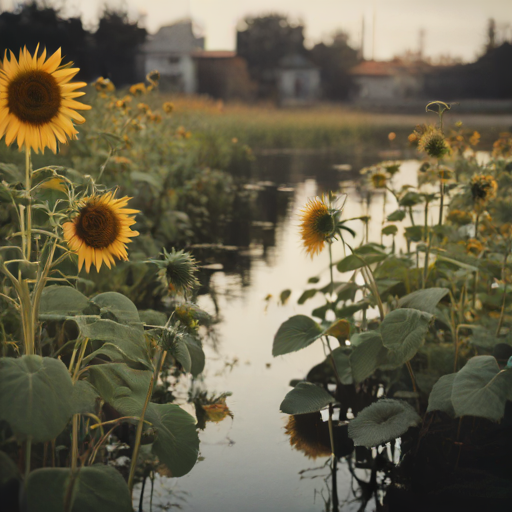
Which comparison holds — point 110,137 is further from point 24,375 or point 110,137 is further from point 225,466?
point 225,466

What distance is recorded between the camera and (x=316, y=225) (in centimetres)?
178

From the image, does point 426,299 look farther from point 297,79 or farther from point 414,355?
point 297,79

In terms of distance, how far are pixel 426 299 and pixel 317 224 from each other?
1.30 feet

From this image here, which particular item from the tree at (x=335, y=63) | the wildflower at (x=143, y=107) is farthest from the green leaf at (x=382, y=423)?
the tree at (x=335, y=63)

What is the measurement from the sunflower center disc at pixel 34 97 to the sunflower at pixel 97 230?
0.19 m

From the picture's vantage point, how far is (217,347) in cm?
288

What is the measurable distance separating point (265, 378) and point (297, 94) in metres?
26.1

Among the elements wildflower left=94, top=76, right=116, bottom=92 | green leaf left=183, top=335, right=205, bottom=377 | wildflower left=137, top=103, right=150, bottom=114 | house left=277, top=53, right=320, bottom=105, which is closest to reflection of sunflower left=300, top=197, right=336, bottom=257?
green leaf left=183, top=335, right=205, bottom=377

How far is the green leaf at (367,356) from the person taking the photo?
1.93 m

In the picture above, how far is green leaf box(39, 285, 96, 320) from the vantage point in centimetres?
151

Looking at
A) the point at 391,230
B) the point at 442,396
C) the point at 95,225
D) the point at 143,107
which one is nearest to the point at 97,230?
the point at 95,225

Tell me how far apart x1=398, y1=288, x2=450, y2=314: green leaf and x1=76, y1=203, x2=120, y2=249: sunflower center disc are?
0.92 meters

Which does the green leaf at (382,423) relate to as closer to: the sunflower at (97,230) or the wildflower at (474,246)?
the sunflower at (97,230)

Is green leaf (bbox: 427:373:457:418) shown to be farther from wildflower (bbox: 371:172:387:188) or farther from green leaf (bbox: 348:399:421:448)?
wildflower (bbox: 371:172:387:188)
